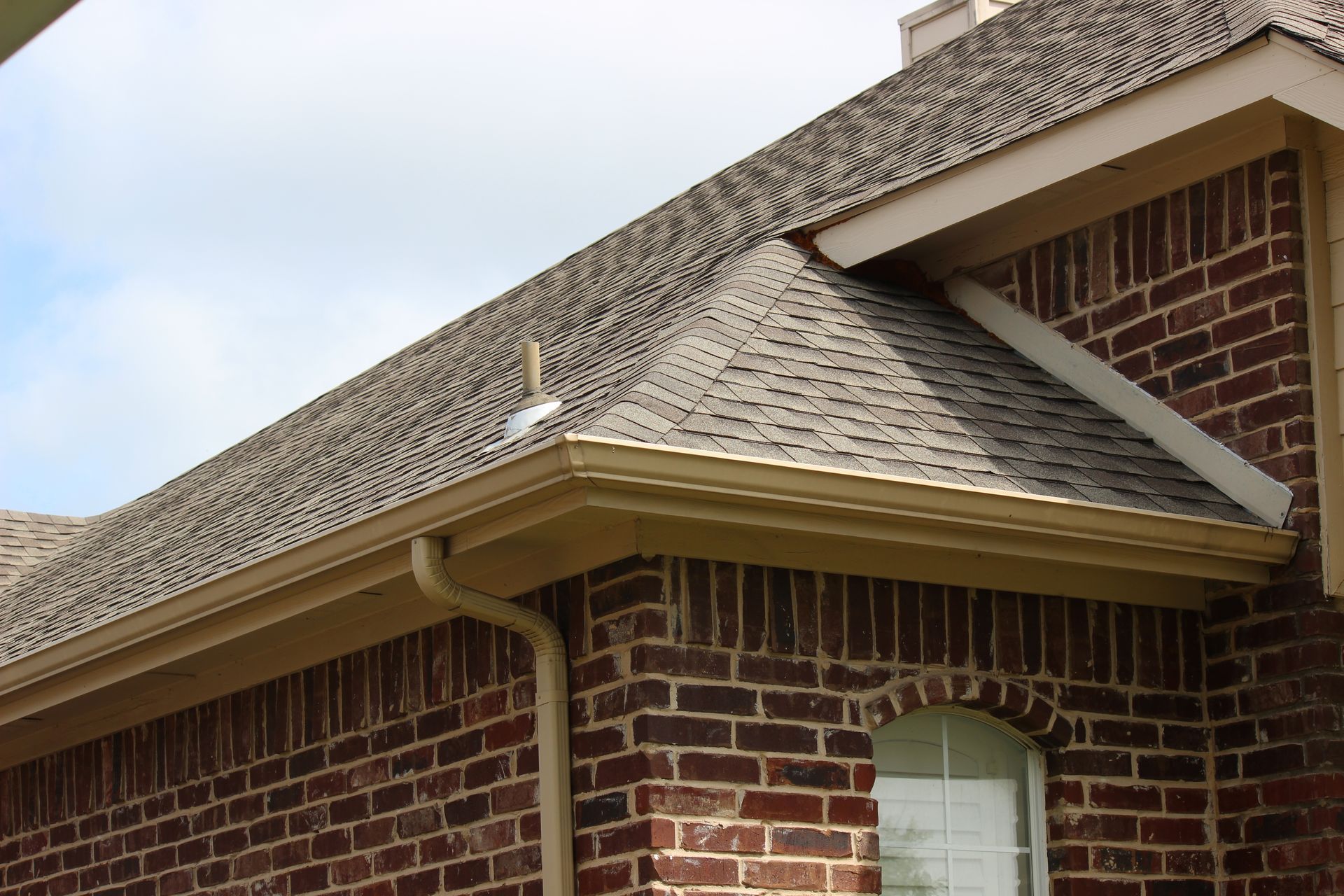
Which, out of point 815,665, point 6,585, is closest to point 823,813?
point 815,665

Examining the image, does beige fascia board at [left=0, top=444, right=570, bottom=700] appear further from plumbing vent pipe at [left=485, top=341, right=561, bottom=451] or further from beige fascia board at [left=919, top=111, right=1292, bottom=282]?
beige fascia board at [left=919, top=111, right=1292, bottom=282]

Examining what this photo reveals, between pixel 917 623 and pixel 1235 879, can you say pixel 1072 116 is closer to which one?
pixel 917 623

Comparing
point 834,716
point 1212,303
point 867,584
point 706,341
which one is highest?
point 1212,303

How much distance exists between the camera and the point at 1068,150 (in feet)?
21.9

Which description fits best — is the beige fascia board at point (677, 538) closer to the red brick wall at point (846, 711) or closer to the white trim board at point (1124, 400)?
the red brick wall at point (846, 711)

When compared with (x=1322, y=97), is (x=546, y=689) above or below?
below

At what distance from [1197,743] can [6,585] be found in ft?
32.2

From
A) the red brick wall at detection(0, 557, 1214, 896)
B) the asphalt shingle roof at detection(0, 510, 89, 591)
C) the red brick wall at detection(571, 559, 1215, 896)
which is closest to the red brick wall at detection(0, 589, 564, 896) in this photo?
the red brick wall at detection(0, 557, 1214, 896)

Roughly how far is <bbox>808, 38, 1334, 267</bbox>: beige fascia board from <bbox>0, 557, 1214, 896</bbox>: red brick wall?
68.2 inches

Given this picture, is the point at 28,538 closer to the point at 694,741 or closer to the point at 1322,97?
the point at 694,741

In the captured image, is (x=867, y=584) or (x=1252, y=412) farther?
(x=1252, y=412)

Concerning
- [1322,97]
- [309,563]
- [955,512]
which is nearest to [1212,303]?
[1322,97]

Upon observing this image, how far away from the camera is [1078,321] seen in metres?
7.02

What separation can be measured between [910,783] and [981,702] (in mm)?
354
